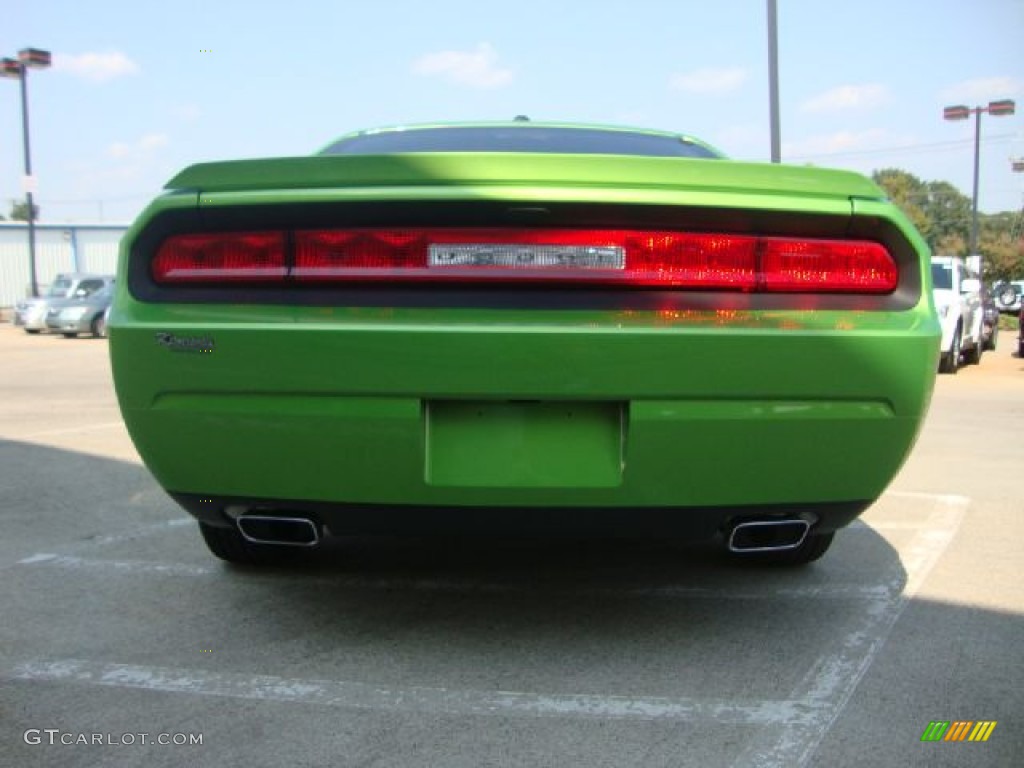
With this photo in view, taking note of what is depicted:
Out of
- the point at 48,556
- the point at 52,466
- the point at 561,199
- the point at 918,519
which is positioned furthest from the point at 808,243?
the point at 52,466

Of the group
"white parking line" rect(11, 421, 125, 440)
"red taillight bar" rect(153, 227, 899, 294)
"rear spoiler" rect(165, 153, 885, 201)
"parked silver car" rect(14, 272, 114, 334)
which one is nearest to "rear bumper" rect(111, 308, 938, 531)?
"red taillight bar" rect(153, 227, 899, 294)

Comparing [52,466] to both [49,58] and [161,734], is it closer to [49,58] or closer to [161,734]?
[161,734]

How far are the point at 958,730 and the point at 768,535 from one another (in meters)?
0.72

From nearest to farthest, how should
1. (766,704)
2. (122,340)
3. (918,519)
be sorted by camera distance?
(766,704), (122,340), (918,519)

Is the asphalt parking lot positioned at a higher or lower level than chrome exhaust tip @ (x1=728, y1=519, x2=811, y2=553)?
lower

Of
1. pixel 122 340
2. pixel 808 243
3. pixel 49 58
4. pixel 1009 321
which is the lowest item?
pixel 1009 321

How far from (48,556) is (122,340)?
1733 mm

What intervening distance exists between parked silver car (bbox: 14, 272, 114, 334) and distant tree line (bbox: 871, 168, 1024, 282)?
30021mm

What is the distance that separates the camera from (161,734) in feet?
7.58

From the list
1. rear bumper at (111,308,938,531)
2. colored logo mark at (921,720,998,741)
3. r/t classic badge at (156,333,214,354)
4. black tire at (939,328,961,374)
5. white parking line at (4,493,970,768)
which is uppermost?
r/t classic badge at (156,333,214,354)

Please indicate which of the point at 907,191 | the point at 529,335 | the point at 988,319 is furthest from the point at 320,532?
the point at 907,191

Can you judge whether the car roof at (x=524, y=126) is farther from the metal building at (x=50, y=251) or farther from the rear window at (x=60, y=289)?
the metal building at (x=50, y=251)

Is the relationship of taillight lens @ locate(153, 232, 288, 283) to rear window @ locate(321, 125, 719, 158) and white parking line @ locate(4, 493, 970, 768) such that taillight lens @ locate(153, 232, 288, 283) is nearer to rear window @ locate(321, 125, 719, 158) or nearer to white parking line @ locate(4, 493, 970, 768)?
white parking line @ locate(4, 493, 970, 768)

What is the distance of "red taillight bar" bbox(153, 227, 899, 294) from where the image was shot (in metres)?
2.52
